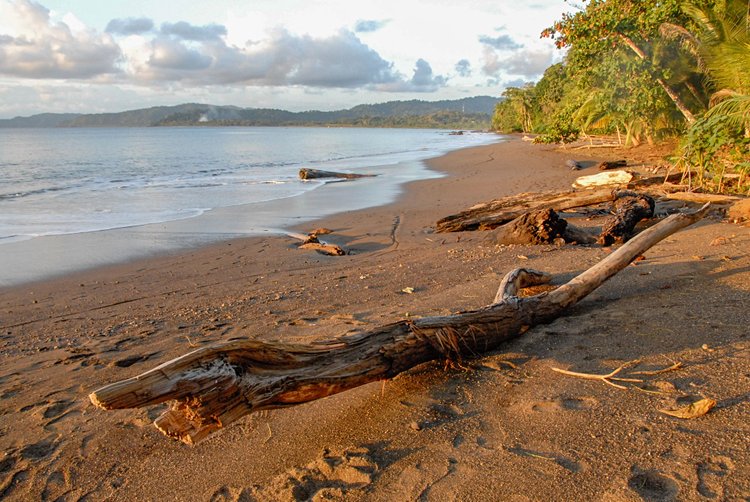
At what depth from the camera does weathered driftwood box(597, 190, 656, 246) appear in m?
7.09

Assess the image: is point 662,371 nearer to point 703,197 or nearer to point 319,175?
point 703,197

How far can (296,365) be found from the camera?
8.75 feet

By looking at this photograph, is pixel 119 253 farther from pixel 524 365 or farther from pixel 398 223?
pixel 524 365

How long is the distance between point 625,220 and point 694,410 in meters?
5.03

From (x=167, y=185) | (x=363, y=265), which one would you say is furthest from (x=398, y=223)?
(x=167, y=185)

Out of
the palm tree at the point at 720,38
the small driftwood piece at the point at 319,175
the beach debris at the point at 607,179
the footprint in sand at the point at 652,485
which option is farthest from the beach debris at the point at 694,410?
the small driftwood piece at the point at 319,175

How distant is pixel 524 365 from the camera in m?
3.40

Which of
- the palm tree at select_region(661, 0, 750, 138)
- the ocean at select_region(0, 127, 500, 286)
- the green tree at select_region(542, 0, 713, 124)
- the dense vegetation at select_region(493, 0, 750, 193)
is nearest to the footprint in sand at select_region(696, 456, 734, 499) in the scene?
the ocean at select_region(0, 127, 500, 286)

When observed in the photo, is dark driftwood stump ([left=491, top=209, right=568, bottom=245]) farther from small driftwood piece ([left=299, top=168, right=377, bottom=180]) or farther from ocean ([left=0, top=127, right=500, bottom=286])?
small driftwood piece ([left=299, top=168, right=377, bottom=180])

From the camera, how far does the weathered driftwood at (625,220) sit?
23.3ft

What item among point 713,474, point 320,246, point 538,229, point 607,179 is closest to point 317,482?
point 713,474

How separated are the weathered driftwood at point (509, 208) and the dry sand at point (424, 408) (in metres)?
3.08

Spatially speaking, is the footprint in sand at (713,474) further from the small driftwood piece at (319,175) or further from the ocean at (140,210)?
the small driftwood piece at (319,175)

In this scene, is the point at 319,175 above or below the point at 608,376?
below
